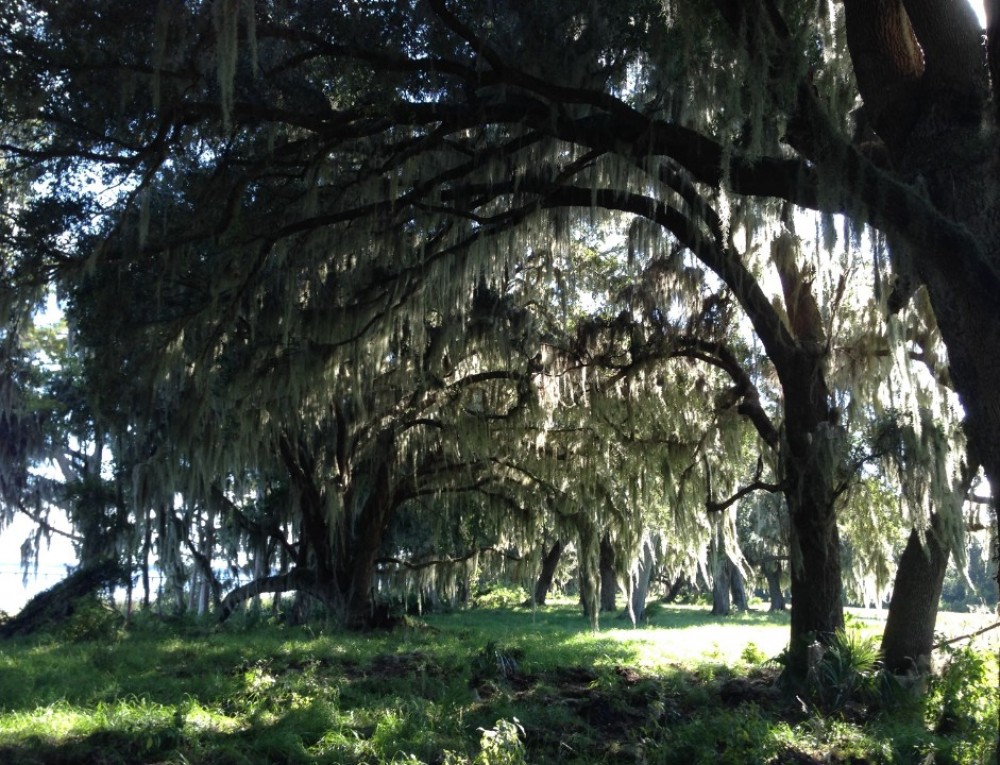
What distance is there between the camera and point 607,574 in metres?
22.0

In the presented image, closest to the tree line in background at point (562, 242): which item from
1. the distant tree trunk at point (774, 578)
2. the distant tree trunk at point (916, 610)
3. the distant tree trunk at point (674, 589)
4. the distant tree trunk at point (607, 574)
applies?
the distant tree trunk at point (916, 610)

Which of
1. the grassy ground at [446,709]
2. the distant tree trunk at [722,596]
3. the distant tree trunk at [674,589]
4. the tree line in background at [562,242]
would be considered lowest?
the distant tree trunk at [674,589]

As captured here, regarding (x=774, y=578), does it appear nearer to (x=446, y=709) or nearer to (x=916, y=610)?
(x=916, y=610)

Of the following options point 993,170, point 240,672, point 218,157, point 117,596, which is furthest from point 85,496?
point 993,170

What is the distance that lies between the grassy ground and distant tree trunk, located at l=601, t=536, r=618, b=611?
2927 mm

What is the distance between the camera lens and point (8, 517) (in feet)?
58.1

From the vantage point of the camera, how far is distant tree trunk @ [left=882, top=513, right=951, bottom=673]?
746cm

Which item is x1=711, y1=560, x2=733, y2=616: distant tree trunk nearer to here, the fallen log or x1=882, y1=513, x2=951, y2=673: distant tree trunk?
the fallen log

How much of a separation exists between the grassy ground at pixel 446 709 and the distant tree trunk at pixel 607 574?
2927 mm

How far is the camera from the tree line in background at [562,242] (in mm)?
4977

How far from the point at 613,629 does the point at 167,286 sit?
11.1 metres

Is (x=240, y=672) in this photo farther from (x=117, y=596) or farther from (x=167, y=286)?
(x=117, y=596)

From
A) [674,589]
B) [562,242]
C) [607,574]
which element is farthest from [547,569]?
[674,589]

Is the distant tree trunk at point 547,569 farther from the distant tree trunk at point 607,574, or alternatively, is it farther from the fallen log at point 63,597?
the fallen log at point 63,597
